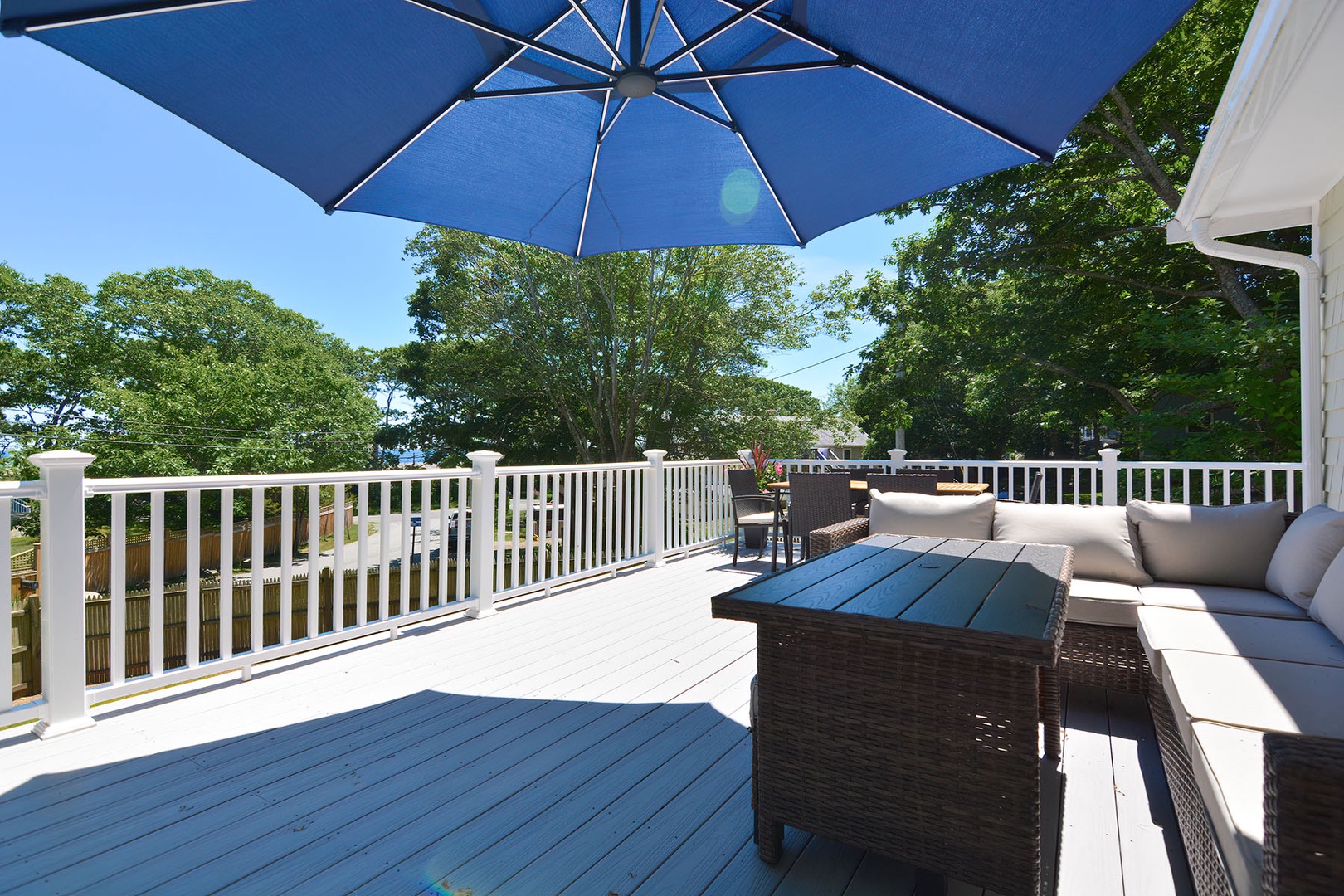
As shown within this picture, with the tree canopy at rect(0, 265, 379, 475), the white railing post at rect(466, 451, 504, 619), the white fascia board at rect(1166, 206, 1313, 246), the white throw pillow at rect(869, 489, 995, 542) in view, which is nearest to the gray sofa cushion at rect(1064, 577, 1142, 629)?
the white throw pillow at rect(869, 489, 995, 542)

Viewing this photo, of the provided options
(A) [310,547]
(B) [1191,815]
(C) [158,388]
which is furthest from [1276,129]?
(C) [158,388]

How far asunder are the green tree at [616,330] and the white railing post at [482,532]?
12.2 meters

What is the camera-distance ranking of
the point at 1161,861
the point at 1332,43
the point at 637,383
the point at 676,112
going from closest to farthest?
the point at 1161,861 → the point at 1332,43 → the point at 676,112 → the point at 637,383

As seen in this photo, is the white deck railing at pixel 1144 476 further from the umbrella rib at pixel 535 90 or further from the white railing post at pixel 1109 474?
the umbrella rib at pixel 535 90

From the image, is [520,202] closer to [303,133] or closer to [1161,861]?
[303,133]

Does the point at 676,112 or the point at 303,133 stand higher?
the point at 676,112

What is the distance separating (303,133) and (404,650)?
251 cm

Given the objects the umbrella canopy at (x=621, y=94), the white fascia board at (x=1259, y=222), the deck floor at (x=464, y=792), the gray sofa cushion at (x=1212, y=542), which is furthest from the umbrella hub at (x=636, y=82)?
the white fascia board at (x=1259, y=222)

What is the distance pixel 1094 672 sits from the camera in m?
2.59

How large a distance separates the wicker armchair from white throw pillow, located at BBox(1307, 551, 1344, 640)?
2680mm

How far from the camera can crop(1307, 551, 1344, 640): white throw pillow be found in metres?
2.06

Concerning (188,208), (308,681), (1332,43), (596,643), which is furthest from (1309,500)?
(188,208)

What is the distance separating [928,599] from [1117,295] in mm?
11426

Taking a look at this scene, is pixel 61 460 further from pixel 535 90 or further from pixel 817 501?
pixel 817 501
